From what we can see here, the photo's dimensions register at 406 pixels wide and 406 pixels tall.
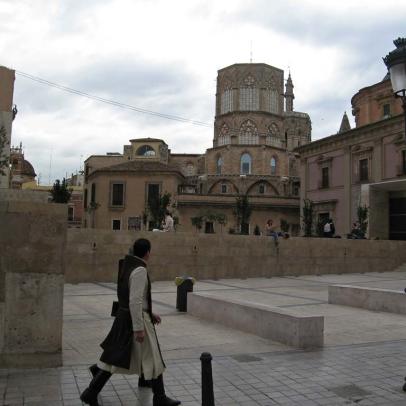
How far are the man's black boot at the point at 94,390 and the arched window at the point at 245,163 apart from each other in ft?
198

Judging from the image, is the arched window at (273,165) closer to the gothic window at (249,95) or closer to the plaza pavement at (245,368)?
the gothic window at (249,95)

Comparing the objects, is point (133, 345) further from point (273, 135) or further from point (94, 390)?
point (273, 135)

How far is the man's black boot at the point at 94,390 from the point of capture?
15.0ft

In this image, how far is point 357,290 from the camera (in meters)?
11.3

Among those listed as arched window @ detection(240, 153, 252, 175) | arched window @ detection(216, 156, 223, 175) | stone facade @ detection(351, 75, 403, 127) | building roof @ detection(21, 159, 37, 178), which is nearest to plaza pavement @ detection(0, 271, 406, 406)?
stone facade @ detection(351, 75, 403, 127)

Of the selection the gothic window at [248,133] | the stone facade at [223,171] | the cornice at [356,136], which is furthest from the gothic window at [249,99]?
the cornice at [356,136]

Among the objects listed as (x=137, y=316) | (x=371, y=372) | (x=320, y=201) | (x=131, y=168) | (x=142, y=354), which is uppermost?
(x=131, y=168)

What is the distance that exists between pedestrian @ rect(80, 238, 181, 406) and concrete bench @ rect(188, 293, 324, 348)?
3043 millimetres

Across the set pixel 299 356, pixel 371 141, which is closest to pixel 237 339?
pixel 299 356

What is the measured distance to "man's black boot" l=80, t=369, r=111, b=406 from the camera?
4570 mm

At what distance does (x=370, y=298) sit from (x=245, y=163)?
5429cm

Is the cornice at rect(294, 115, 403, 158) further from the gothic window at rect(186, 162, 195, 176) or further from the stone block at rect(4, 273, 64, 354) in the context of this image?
the stone block at rect(4, 273, 64, 354)

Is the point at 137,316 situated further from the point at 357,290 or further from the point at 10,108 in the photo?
the point at 10,108

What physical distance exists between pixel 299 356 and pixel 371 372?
Answer: 1035 millimetres
